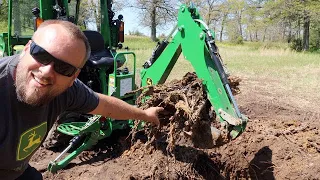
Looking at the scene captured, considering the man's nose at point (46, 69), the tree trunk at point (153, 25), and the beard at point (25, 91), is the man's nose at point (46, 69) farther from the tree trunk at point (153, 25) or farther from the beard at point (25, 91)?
the tree trunk at point (153, 25)

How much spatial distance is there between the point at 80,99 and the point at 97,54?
2426 millimetres

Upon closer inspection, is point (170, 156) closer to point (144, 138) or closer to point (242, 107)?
point (144, 138)

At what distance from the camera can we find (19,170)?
2.13 meters

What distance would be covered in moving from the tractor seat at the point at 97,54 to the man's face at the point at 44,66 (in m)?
2.71

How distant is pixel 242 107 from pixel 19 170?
4.92 metres

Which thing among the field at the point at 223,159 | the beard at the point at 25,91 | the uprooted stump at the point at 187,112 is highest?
the beard at the point at 25,91

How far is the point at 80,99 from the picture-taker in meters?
2.26

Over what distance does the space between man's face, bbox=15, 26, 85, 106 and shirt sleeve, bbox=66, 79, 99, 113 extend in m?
0.43

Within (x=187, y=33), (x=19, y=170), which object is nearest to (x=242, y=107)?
(x=187, y=33)

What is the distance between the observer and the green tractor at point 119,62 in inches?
132

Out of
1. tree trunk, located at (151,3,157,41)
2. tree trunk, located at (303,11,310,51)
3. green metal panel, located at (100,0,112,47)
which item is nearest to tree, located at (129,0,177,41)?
tree trunk, located at (151,3,157,41)

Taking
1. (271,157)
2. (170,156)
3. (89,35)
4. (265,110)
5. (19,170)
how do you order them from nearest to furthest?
(19,170), (170,156), (271,157), (89,35), (265,110)

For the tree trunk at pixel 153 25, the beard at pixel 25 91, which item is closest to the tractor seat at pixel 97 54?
the beard at pixel 25 91

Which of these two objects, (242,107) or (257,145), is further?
(242,107)
